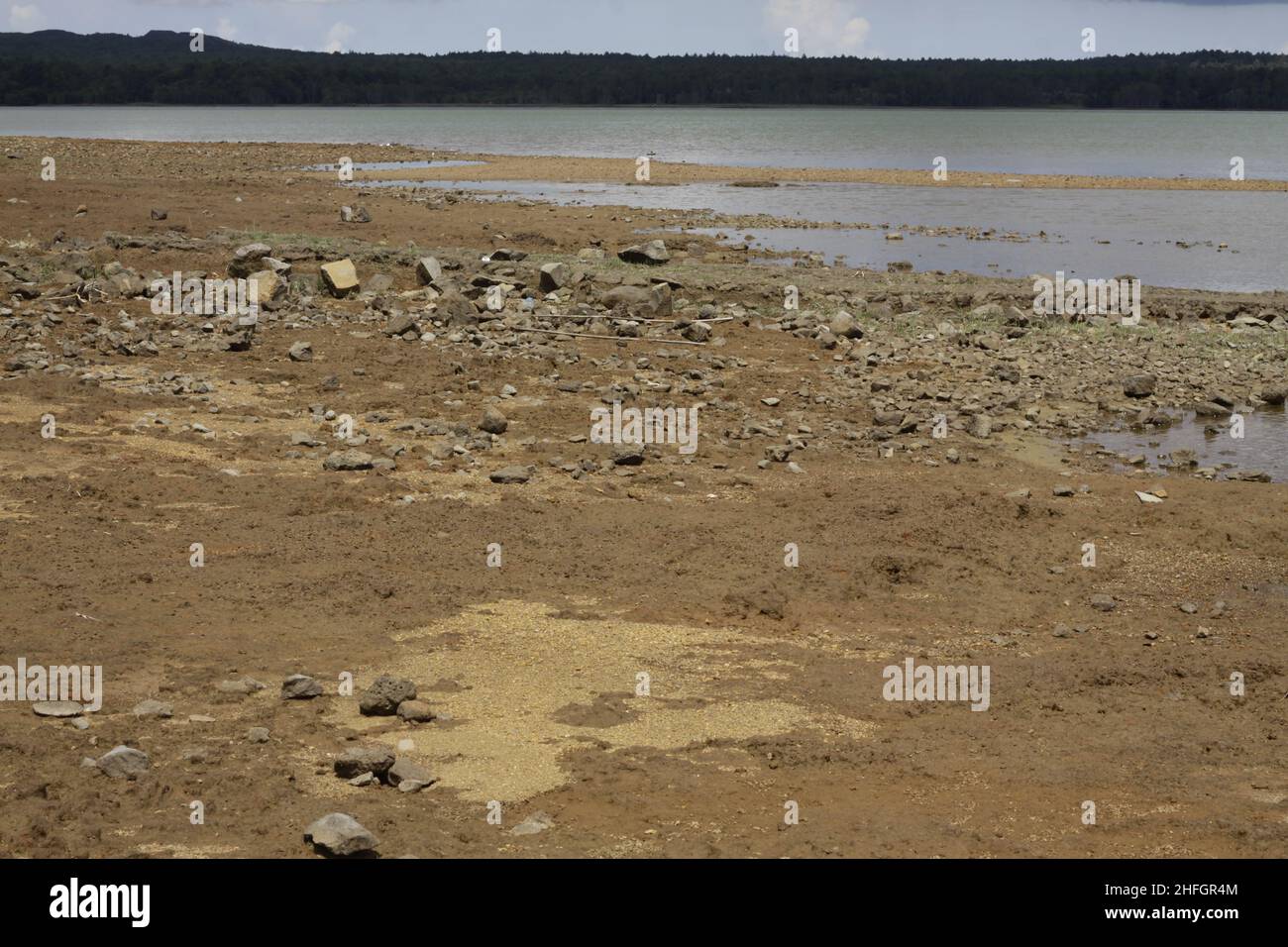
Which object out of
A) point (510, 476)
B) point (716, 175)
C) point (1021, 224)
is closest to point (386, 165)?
point (716, 175)

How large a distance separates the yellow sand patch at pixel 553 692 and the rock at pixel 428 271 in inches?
445

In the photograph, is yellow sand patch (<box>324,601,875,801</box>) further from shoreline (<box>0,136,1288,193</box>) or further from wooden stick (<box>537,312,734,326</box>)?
shoreline (<box>0,136,1288,193</box>)

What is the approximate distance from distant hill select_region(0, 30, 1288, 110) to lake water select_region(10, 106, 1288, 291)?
569 cm

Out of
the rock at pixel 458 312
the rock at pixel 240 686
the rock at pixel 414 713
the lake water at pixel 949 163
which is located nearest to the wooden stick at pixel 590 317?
the rock at pixel 458 312

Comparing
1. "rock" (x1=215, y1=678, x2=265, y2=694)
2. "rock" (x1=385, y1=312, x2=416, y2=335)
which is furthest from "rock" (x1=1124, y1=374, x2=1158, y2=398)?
"rock" (x1=215, y1=678, x2=265, y2=694)

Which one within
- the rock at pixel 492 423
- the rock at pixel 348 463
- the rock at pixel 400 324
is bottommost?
the rock at pixel 348 463

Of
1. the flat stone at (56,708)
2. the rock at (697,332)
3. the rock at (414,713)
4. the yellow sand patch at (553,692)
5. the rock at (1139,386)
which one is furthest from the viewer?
the rock at (697,332)

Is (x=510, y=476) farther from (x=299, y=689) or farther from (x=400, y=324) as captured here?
(x=400, y=324)

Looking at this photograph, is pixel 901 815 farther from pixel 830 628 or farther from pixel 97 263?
pixel 97 263

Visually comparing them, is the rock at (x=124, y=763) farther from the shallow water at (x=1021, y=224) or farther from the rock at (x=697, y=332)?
the shallow water at (x=1021, y=224)

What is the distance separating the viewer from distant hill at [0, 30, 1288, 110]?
137m

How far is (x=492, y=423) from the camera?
13242 millimetres

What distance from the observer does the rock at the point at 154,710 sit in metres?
7.17

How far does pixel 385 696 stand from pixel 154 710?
1.16 metres
